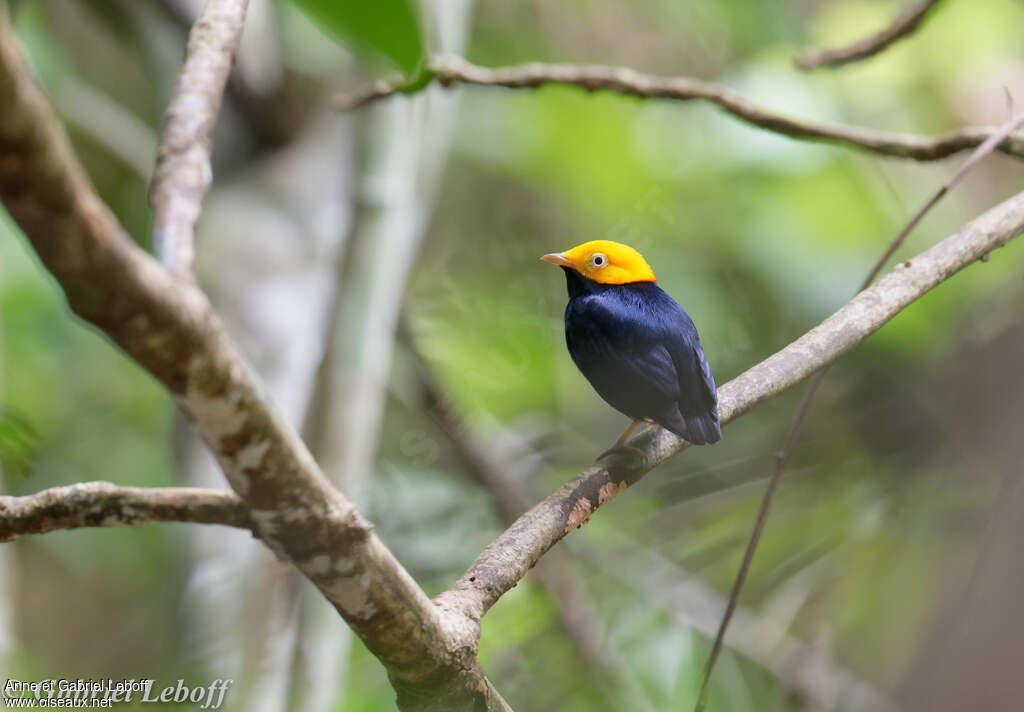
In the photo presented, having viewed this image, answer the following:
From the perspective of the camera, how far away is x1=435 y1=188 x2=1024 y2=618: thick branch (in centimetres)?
110

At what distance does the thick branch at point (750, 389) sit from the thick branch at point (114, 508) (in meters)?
0.30

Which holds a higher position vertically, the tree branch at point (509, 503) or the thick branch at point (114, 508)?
the tree branch at point (509, 503)

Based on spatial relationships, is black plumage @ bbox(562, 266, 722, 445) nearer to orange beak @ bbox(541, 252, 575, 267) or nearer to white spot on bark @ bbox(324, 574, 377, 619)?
orange beak @ bbox(541, 252, 575, 267)

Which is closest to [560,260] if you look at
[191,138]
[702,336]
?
[191,138]

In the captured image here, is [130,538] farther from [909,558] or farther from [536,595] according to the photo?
[909,558]

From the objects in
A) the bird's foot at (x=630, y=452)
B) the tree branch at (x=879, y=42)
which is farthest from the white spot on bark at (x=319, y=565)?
the tree branch at (x=879, y=42)

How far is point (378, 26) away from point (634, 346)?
662mm

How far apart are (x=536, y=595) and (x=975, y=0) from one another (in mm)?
3533

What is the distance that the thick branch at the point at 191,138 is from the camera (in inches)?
31.8

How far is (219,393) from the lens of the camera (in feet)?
2.43

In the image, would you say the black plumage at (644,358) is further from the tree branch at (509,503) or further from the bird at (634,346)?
the tree branch at (509,503)

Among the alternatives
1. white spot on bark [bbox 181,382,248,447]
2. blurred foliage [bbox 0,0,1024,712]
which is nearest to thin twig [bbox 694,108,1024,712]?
white spot on bark [bbox 181,382,248,447]

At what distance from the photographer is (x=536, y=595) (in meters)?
3.43

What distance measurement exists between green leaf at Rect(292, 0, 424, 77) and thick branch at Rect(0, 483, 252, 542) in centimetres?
85
